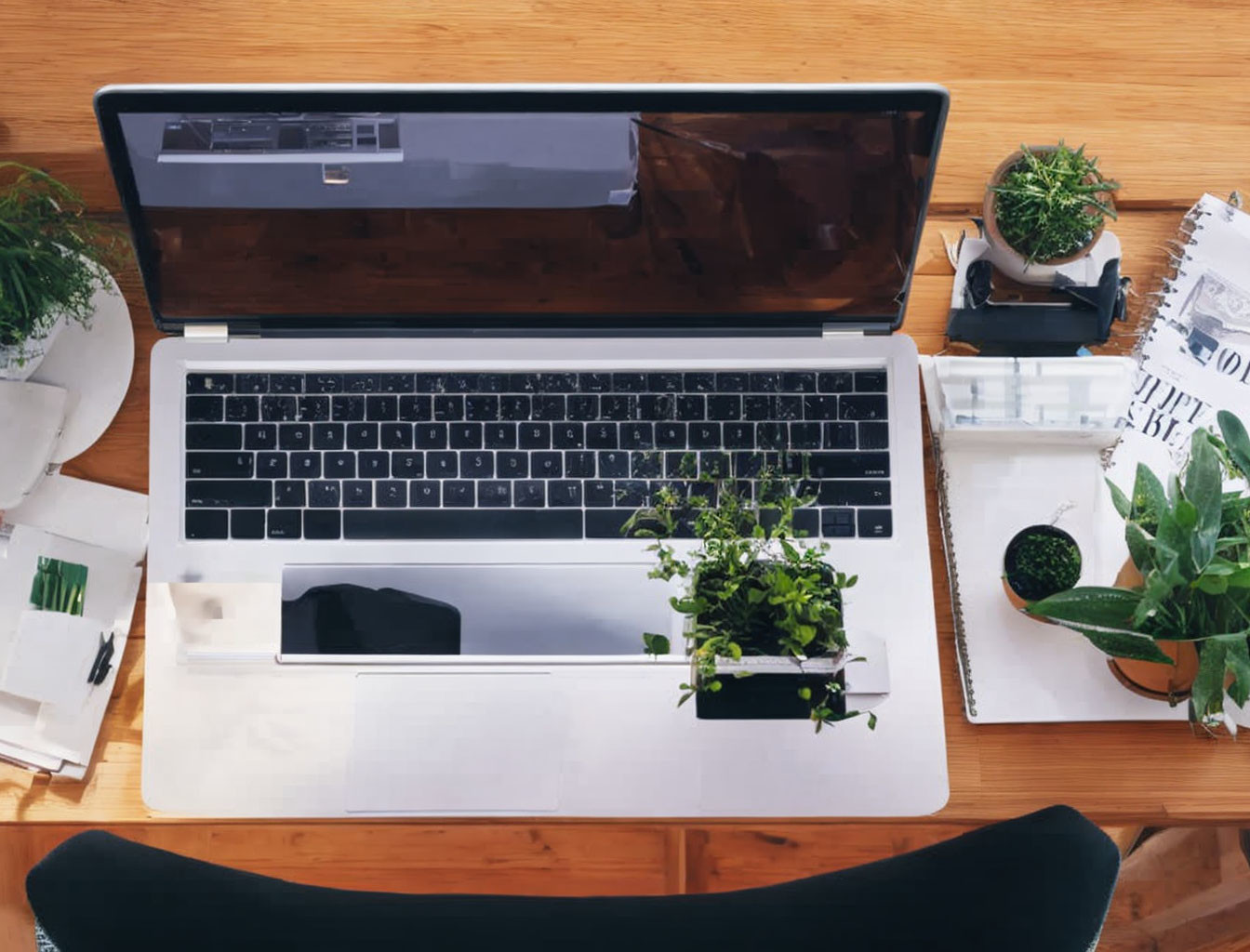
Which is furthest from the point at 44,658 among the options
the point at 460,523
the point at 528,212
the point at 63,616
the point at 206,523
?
the point at 528,212

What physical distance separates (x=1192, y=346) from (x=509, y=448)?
0.67m

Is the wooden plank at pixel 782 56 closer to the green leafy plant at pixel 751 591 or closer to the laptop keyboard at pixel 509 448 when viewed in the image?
the laptop keyboard at pixel 509 448

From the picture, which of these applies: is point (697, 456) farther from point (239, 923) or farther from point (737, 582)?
point (239, 923)

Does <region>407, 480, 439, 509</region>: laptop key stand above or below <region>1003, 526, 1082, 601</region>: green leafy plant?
above

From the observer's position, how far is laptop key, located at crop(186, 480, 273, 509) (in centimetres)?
104

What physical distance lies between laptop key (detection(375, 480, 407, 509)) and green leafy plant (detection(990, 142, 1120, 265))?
0.61m

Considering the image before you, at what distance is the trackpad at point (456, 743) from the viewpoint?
40.1 inches

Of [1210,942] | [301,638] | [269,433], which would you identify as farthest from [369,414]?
[1210,942]

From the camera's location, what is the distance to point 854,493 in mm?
1044

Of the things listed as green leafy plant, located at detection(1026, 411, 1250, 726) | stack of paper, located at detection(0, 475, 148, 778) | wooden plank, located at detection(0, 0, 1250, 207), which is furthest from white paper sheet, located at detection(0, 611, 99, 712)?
green leafy plant, located at detection(1026, 411, 1250, 726)

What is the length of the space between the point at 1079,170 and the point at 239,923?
94cm

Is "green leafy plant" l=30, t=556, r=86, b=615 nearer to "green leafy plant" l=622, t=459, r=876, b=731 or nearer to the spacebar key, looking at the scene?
the spacebar key

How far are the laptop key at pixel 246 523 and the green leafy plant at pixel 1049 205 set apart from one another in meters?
0.74

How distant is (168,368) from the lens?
1058 millimetres
